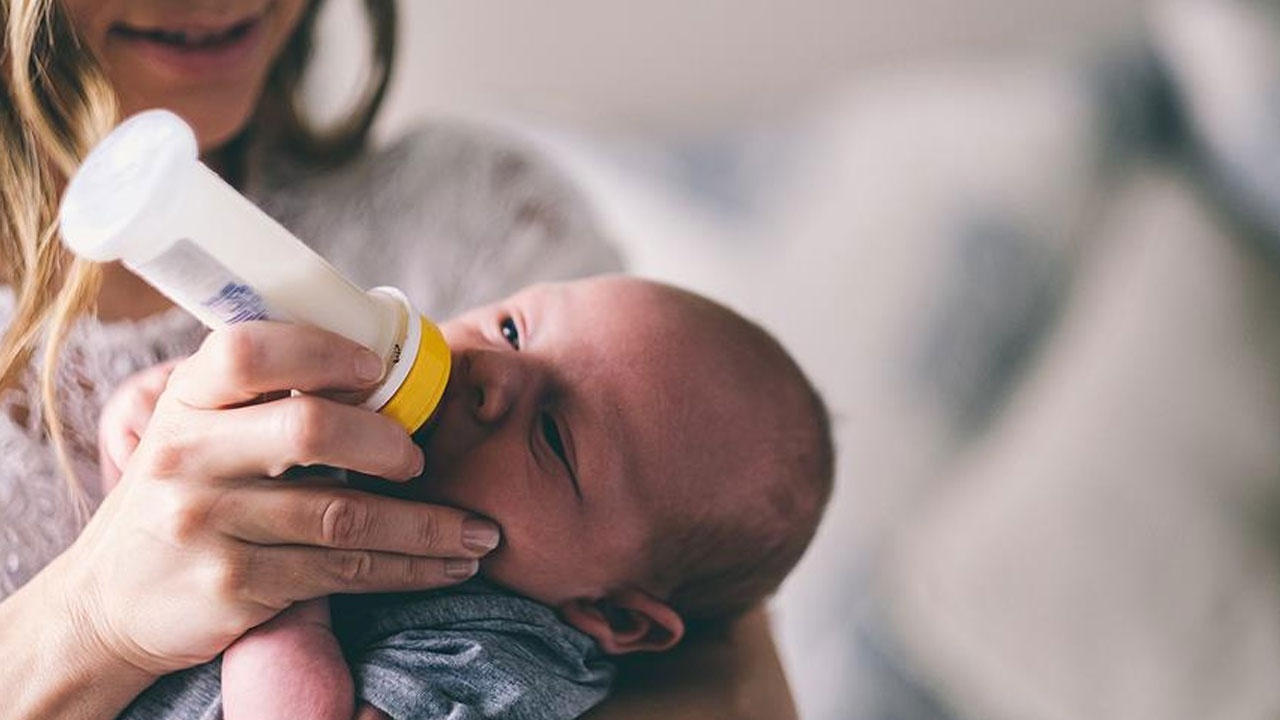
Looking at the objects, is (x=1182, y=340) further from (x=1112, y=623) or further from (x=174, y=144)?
(x=174, y=144)

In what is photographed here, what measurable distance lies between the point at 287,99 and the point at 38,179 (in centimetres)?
38

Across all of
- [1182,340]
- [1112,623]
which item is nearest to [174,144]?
[1112,623]

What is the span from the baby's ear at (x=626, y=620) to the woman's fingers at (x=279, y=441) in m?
0.20

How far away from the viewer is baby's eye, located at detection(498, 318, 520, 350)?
97 centimetres

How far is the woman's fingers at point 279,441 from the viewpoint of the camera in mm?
757

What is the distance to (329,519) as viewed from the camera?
80cm

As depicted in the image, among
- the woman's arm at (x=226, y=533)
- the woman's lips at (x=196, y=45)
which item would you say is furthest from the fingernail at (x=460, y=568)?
the woman's lips at (x=196, y=45)

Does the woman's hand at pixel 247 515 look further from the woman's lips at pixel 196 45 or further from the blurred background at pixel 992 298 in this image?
the blurred background at pixel 992 298

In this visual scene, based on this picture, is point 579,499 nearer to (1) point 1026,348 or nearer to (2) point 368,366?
(2) point 368,366

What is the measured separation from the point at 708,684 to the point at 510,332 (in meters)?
0.29

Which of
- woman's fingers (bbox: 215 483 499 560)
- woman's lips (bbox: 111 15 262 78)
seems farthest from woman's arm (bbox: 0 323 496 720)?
woman's lips (bbox: 111 15 262 78)

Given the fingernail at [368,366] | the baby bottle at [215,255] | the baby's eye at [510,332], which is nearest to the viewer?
the baby bottle at [215,255]

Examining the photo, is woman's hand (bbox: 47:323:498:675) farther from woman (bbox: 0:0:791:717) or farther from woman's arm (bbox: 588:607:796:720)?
woman's arm (bbox: 588:607:796:720)

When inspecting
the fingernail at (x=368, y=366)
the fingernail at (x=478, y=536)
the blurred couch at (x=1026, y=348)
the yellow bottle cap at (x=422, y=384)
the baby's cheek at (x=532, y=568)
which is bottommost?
the blurred couch at (x=1026, y=348)
